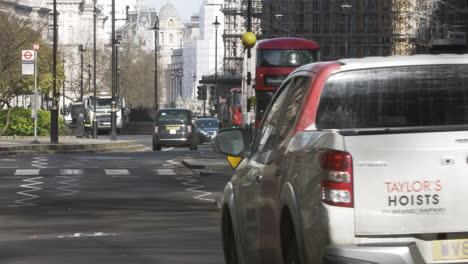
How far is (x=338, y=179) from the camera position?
19.3 feet

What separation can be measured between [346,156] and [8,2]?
143290 millimetres

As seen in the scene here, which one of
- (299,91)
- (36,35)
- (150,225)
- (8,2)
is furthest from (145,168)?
(8,2)

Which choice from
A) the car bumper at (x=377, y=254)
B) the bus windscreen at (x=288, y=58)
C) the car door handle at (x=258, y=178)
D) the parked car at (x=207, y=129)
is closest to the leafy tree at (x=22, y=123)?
the parked car at (x=207, y=129)

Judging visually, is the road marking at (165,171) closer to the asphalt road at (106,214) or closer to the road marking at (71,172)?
the asphalt road at (106,214)

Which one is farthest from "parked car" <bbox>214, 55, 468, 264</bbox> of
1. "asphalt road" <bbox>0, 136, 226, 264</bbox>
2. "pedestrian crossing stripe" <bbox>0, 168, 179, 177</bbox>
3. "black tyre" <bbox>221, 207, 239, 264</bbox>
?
"pedestrian crossing stripe" <bbox>0, 168, 179, 177</bbox>

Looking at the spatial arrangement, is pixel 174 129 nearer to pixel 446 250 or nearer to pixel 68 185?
pixel 68 185

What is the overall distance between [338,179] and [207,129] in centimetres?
6396

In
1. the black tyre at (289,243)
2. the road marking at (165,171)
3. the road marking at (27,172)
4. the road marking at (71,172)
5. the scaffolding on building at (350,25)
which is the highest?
the scaffolding on building at (350,25)

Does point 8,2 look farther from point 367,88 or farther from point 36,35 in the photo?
point 367,88

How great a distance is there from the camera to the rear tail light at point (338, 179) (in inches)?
231

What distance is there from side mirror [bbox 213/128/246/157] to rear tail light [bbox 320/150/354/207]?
2702 mm

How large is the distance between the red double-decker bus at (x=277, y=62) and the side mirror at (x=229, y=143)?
3659 centimetres

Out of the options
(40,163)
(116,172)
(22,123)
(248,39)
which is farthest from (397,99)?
(22,123)

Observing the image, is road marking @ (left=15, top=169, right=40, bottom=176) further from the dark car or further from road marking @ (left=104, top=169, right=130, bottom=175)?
the dark car
